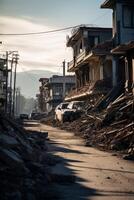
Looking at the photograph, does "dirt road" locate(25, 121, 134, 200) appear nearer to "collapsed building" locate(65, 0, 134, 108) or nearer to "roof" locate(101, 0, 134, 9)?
"collapsed building" locate(65, 0, 134, 108)

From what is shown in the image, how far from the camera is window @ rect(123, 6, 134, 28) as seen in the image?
1571 inches

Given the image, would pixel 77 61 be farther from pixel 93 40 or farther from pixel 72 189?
pixel 72 189

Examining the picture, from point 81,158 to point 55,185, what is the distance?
6.11 m

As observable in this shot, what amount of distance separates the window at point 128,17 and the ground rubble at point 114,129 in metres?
11.1

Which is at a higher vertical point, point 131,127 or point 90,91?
point 90,91

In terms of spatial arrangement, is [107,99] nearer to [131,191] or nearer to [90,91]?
[90,91]

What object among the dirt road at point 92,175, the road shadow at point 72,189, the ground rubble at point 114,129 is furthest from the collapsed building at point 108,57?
the road shadow at point 72,189

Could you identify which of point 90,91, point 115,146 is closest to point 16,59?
point 90,91

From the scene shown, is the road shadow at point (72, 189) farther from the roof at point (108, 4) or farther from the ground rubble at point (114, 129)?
the roof at point (108, 4)

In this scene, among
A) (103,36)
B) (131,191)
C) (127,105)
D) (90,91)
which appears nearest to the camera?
(131,191)

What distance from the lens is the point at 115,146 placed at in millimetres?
20016

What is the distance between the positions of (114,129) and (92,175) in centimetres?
1031

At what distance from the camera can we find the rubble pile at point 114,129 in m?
20.0

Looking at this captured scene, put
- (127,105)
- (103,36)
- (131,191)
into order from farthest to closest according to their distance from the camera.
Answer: (103,36) < (127,105) < (131,191)
